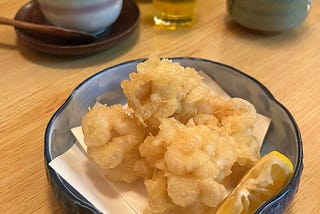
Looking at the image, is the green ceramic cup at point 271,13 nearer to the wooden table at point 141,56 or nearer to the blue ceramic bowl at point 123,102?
the wooden table at point 141,56

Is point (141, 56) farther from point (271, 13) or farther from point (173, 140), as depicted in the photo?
point (173, 140)

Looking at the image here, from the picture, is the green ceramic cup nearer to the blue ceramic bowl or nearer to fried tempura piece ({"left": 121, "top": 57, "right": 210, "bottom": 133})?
the blue ceramic bowl

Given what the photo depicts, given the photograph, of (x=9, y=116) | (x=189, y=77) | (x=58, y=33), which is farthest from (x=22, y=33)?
(x=189, y=77)

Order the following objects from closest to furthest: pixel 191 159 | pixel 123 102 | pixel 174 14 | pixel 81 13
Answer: pixel 191 159
pixel 123 102
pixel 81 13
pixel 174 14

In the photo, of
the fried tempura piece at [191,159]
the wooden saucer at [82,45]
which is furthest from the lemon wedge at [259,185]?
the wooden saucer at [82,45]

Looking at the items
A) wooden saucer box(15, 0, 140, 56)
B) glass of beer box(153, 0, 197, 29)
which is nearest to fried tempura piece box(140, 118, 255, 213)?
wooden saucer box(15, 0, 140, 56)

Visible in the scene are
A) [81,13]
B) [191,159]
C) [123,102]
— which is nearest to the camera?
[191,159]

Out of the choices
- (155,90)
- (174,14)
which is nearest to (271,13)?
(174,14)
